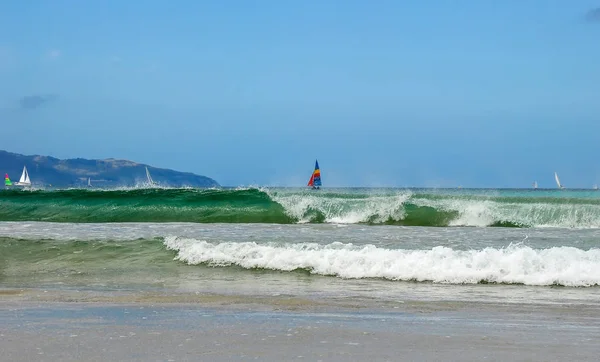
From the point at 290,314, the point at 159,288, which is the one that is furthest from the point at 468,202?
the point at 290,314

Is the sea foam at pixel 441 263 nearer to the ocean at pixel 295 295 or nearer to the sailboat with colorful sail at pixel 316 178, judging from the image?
the ocean at pixel 295 295

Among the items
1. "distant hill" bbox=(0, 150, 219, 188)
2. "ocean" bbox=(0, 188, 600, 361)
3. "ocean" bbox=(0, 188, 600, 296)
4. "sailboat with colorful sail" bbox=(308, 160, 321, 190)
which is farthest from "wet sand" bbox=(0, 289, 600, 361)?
"distant hill" bbox=(0, 150, 219, 188)

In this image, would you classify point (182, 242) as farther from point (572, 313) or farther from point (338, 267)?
point (572, 313)

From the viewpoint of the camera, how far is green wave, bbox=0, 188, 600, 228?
2525 cm

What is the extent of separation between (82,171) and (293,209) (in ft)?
452

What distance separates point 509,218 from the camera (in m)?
25.0

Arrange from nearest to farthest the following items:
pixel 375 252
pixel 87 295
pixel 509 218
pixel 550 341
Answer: pixel 550 341
pixel 87 295
pixel 375 252
pixel 509 218

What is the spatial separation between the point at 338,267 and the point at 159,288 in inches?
115

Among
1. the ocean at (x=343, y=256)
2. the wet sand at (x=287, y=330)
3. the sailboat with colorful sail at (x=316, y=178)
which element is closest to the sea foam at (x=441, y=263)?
the ocean at (x=343, y=256)

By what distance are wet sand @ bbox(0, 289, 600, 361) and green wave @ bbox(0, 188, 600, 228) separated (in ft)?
55.7

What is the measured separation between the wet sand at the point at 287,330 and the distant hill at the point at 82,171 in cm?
13739

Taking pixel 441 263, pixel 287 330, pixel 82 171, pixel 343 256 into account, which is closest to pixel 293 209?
pixel 343 256

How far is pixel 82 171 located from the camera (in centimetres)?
15700

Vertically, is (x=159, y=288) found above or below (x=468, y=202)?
below
